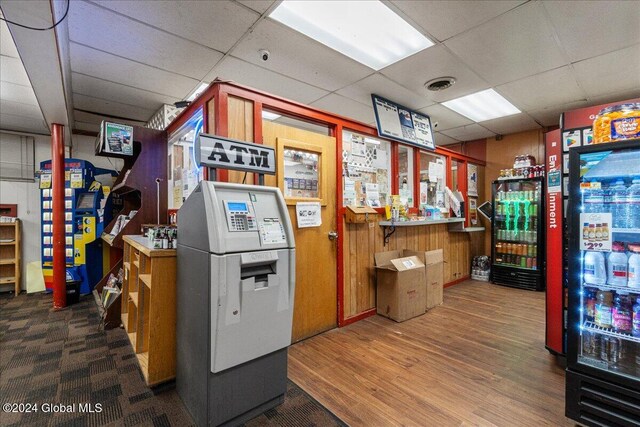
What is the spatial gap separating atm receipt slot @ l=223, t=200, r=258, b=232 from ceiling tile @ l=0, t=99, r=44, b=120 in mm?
4391

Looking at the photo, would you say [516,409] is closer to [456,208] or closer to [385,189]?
[385,189]

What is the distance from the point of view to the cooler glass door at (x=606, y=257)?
1.75m

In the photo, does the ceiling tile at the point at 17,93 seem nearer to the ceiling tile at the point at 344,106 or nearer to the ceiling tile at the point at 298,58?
the ceiling tile at the point at 298,58

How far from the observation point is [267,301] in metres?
1.86

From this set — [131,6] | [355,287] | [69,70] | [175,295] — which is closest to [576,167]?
[355,287]

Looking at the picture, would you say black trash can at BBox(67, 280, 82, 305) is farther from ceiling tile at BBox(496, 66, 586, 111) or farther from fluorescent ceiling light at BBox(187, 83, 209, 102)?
ceiling tile at BBox(496, 66, 586, 111)

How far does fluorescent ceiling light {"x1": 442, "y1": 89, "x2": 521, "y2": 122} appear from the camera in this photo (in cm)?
419

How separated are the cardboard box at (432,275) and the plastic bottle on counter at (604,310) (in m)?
2.01

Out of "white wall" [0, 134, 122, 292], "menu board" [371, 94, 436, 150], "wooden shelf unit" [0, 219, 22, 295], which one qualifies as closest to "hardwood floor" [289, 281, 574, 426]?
"menu board" [371, 94, 436, 150]

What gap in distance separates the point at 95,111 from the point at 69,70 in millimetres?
1455

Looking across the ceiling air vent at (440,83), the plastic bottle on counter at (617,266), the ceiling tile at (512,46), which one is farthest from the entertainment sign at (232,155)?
the ceiling air vent at (440,83)

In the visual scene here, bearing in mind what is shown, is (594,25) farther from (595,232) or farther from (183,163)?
(183,163)

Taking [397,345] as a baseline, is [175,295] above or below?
above

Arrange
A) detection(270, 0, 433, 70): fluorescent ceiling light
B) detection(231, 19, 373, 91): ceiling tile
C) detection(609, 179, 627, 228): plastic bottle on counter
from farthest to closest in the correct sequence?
detection(231, 19, 373, 91): ceiling tile → detection(270, 0, 433, 70): fluorescent ceiling light → detection(609, 179, 627, 228): plastic bottle on counter
